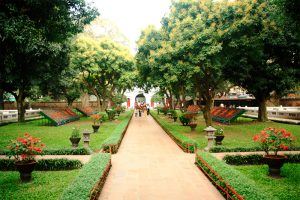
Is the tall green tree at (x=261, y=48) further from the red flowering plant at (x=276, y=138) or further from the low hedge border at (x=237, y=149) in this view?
the low hedge border at (x=237, y=149)

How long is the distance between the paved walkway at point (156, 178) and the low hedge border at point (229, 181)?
0.77ft

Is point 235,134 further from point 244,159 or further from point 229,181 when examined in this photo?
point 229,181

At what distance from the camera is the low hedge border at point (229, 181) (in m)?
6.30

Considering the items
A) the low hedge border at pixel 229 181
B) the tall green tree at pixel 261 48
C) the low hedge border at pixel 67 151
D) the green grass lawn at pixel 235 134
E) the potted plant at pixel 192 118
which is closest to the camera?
the low hedge border at pixel 229 181

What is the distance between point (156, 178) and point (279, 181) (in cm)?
373

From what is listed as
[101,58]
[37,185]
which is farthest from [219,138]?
[101,58]

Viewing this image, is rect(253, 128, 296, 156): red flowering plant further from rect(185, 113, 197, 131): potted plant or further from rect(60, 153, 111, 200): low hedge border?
rect(185, 113, 197, 131): potted plant

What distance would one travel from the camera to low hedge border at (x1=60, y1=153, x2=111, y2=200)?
6.20 meters

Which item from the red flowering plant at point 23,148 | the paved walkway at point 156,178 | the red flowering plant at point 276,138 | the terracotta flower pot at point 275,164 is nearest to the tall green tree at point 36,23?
the red flowering plant at point 23,148

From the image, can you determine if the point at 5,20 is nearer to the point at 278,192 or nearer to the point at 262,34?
the point at 278,192

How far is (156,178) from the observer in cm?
879

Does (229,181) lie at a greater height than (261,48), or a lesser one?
lesser

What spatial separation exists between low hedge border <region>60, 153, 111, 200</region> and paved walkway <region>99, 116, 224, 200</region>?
0.42m

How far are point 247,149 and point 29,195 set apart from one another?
8710 mm
